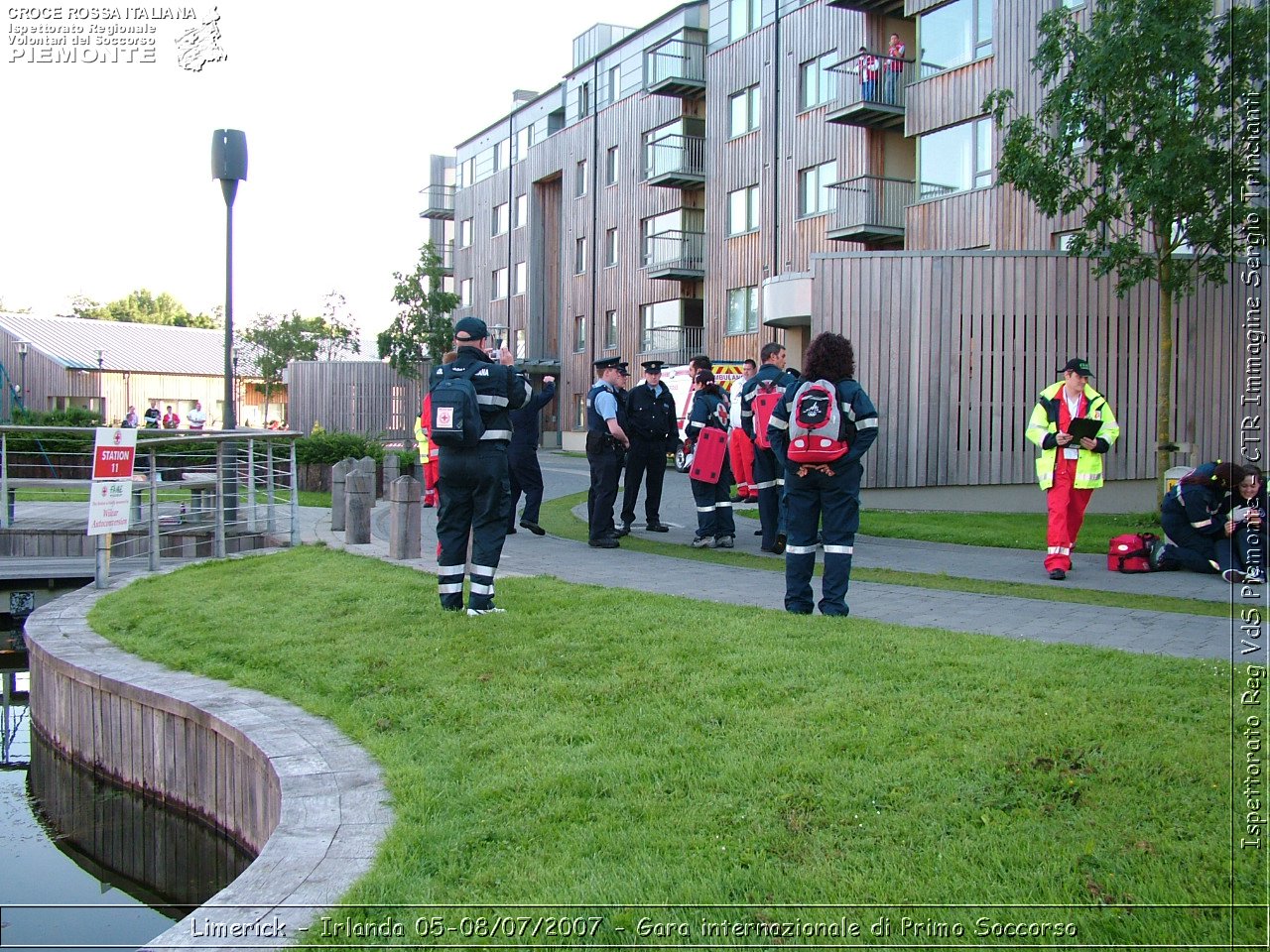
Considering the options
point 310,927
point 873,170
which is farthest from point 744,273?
point 310,927

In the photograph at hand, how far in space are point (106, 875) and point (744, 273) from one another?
31924mm

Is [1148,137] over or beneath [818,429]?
over

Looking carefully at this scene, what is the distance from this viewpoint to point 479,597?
25.1ft

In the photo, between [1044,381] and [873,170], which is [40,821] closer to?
[1044,381]

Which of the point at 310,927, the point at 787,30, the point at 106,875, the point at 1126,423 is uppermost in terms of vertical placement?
the point at 787,30

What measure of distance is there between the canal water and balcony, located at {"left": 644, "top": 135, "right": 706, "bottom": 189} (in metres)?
33.9

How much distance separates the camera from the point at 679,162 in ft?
129

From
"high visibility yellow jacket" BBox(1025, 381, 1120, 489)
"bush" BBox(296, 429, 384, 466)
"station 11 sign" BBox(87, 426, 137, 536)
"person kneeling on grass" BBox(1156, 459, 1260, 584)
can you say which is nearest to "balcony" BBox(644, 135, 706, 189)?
"bush" BBox(296, 429, 384, 466)

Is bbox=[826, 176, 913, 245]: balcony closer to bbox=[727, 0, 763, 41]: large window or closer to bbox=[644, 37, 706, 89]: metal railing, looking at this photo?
bbox=[727, 0, 763, 41]: large window

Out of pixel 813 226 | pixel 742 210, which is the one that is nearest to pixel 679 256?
pixel 742 210

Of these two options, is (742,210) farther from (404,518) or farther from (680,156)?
(404,518)

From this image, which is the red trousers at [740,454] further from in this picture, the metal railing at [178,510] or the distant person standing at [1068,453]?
the metal railing at [178,510]

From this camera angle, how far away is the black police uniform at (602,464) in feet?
40.3

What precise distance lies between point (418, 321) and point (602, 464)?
3942 cm
